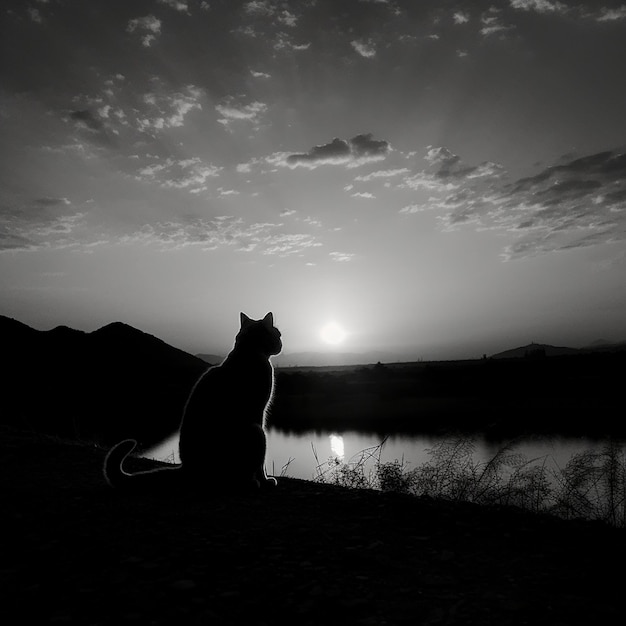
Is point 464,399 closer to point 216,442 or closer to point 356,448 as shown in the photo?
point 356,448

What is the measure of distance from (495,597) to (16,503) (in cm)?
401

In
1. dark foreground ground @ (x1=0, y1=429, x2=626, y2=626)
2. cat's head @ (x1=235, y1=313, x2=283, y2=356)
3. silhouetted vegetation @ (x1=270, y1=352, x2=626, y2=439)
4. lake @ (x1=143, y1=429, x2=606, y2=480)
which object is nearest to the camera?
dark foreground ground @ (x1=0, y1=429, x2=626, y2=626)

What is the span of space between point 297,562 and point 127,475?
2.43 meters

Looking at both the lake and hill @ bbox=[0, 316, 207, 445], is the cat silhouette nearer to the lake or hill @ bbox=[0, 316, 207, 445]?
the lake

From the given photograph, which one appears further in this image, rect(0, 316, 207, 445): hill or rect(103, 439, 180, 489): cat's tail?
rect(0, 316, 207, 445): hill

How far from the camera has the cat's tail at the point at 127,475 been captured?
461 centimetres

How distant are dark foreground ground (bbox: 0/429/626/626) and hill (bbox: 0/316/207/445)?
2068 cm

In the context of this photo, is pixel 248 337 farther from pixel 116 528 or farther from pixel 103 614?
pixel 103 614

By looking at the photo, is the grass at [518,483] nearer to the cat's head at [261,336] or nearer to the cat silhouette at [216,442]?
the cat silhouette at [216,442]

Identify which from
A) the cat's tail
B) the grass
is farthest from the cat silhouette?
the grass

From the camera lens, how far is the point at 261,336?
555 cm

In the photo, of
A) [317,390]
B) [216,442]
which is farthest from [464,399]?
[216,442]

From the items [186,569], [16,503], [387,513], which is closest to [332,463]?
[387,513]

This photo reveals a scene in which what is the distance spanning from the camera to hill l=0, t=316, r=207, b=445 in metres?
30.7
